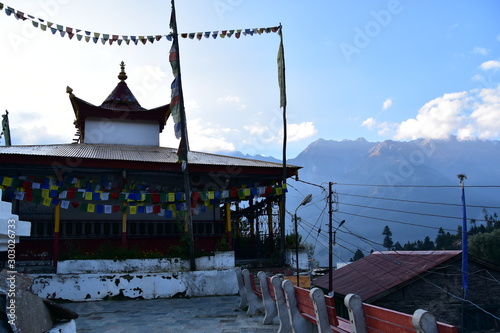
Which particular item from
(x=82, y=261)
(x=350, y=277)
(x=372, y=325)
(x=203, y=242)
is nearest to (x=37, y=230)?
(x=82, y=261)

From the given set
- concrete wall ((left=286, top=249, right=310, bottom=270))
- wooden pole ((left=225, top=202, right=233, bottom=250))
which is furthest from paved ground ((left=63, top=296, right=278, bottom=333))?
concrete wall ((left=286, top=249, right=310, bottom=270))

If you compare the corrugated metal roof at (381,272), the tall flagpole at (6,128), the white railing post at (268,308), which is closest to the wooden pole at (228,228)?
the corrugated metal roof at (381,272)

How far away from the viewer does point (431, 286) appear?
18125 millimetres

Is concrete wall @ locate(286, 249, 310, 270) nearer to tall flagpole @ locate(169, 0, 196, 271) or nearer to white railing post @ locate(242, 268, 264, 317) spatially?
tall flagpole @ locate(169, 0, 196, 271)

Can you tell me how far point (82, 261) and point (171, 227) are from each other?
169 inches

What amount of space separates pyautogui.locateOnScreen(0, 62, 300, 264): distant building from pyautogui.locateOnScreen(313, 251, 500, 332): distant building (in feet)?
14.2

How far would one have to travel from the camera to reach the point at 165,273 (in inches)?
588

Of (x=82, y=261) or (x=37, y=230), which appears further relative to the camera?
(x=37, y=230)

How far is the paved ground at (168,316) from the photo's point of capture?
945 centimetres

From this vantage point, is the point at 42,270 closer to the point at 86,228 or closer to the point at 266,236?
the point at 86,228

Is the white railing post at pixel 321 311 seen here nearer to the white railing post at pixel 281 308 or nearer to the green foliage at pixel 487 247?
the white railing post at pixel 281 308

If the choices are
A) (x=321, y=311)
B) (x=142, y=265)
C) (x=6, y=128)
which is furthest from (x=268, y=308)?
(x=6, y=128)

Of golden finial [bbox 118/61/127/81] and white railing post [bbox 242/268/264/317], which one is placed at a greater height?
golden finial [bbox 118/61/127/81]

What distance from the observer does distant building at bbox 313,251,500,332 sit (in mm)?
17750
